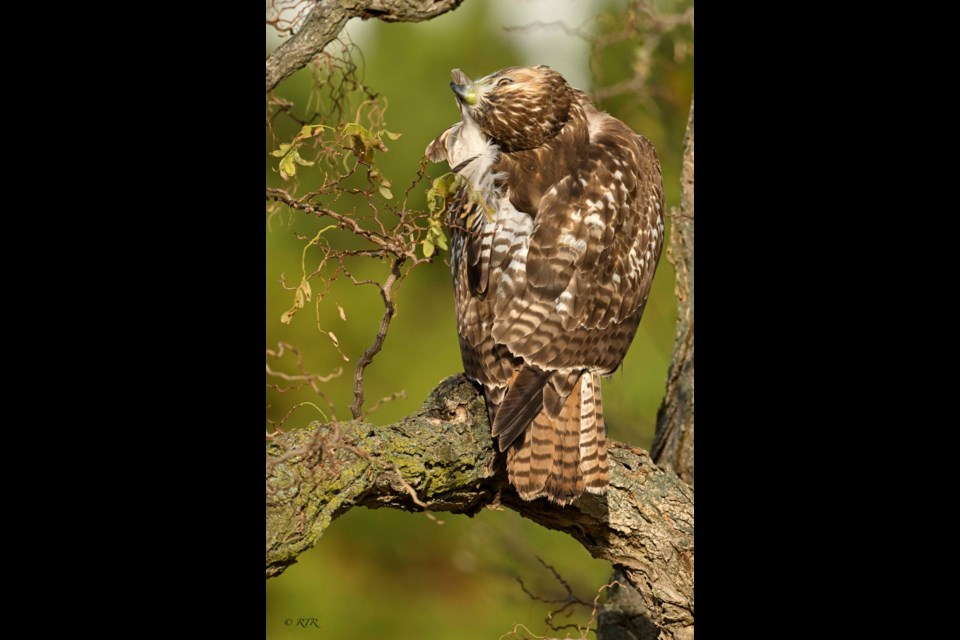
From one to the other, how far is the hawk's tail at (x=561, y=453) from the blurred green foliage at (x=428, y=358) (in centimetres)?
210

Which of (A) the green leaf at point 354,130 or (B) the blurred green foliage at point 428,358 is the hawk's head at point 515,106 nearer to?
(A) the green leaf at point 354,130

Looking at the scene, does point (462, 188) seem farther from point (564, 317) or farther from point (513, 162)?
point (564, 317)

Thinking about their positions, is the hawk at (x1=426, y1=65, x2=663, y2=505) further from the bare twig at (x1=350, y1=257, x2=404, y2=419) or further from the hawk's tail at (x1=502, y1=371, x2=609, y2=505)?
the bare twig at (x1=350, y1=257, x2=404, y2=419)

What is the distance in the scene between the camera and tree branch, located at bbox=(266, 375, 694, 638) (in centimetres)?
248

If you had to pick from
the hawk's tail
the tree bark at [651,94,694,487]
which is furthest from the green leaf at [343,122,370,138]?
the tree bark at [651,94,694,487]

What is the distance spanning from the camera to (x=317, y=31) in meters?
2.90

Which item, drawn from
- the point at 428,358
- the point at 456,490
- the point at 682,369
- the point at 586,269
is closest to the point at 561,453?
the point at 456,490

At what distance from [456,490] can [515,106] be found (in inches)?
48.0

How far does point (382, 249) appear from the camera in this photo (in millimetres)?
2654

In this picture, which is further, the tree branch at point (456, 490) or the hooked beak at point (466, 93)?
the hooked beak at point (466, 93)

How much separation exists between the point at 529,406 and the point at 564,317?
301 mm

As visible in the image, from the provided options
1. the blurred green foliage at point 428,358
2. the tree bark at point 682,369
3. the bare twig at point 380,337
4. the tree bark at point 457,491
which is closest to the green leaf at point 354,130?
the bare twig at point 380,337

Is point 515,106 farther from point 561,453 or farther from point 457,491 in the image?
point 457,491

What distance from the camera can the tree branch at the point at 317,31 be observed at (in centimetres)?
287
